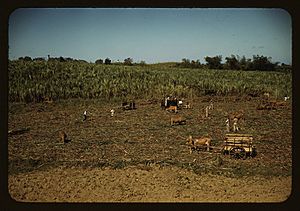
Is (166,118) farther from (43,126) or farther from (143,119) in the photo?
(43,126)

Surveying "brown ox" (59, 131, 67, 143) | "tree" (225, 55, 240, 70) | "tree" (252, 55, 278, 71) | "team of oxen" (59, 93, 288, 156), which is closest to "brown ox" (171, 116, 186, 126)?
"team of oxen" (59, 93, 288, 156)

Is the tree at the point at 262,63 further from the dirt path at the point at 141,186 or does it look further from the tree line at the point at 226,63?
the dirt path at the point at 141,186

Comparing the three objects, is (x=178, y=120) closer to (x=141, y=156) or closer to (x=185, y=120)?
(x=185, y=120)

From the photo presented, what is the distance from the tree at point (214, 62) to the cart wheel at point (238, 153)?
3.14 feet

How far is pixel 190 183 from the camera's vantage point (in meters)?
3.92

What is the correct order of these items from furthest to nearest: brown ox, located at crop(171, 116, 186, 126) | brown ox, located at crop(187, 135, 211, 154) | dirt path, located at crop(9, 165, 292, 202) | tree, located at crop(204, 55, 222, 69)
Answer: brown ox, located at crop(171, 116, 186, 126) → brown ox, located at crop(187, 135, 211, 154) → tree, located at crop(204, 55, 222, 69) → dirt path, located at crop(9, 165, 292, 202)

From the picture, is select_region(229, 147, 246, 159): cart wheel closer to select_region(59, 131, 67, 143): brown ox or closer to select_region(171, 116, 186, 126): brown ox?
select_region(171, 116, 186, 126): brown ox

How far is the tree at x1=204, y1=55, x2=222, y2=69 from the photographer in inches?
159

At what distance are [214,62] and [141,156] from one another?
1.36 m

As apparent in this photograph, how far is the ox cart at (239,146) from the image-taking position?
4.08 meters

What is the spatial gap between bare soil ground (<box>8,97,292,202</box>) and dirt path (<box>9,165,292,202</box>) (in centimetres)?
1

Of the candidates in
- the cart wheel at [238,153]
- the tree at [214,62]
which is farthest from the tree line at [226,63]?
the cart wheel at [238,153]

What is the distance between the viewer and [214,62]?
161 inches
